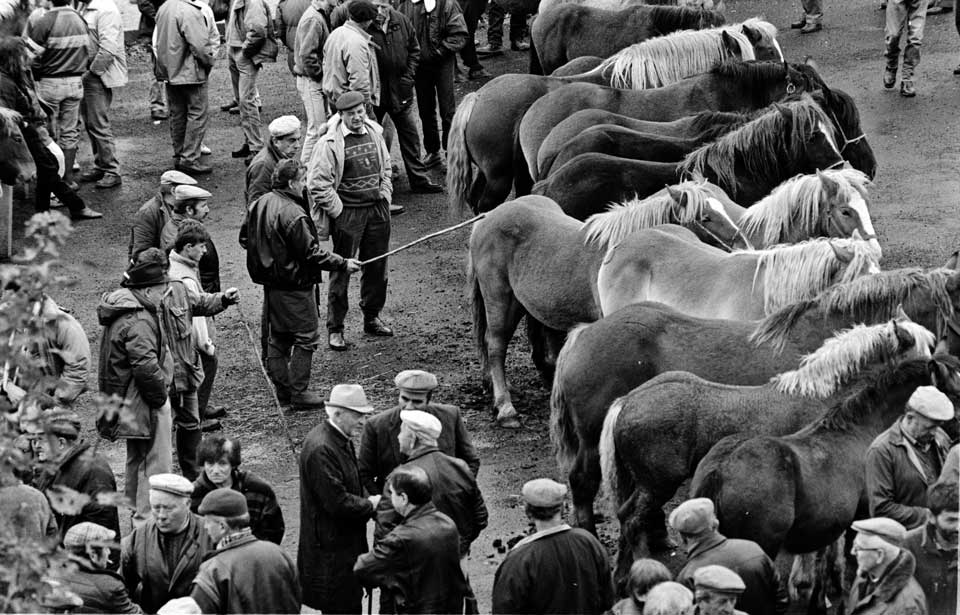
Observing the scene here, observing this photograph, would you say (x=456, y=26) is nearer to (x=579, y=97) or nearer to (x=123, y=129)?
(x=579, y=97)

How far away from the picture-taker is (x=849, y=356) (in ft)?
27.2

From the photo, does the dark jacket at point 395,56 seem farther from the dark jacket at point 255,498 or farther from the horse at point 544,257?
the dark jacket at point 255,498

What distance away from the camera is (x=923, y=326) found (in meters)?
Result: 8.86

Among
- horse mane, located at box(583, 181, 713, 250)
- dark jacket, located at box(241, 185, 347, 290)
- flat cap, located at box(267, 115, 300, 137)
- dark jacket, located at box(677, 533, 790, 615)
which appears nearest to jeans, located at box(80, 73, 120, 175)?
flat cap, located at box(267, 115, 300, 137)

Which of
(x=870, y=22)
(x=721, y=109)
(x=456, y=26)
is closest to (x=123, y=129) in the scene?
(x=456, y=26)

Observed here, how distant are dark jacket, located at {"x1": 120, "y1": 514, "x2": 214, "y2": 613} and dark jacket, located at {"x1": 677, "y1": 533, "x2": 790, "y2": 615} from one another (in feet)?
7.92

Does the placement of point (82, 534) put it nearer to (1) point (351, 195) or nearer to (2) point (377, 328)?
(1) point (351, 195)

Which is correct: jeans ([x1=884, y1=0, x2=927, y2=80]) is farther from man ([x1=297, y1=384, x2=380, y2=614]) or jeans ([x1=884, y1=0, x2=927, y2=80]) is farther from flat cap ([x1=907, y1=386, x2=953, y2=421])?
man ([x1=297, y1=384, x2=380, y2=614])

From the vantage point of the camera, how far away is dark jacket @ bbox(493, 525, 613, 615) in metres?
7.18

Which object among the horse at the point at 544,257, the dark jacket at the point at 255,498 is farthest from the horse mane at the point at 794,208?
the dark jacket at the point at 255,498

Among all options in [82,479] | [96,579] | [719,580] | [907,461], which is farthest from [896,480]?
[82,479]

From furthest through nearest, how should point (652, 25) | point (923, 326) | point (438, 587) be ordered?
point (652, 25)
point (923, 326)
point (438, 587)

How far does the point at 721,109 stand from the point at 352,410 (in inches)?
275

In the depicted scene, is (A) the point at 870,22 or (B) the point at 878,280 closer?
(B) the point at 878,280
